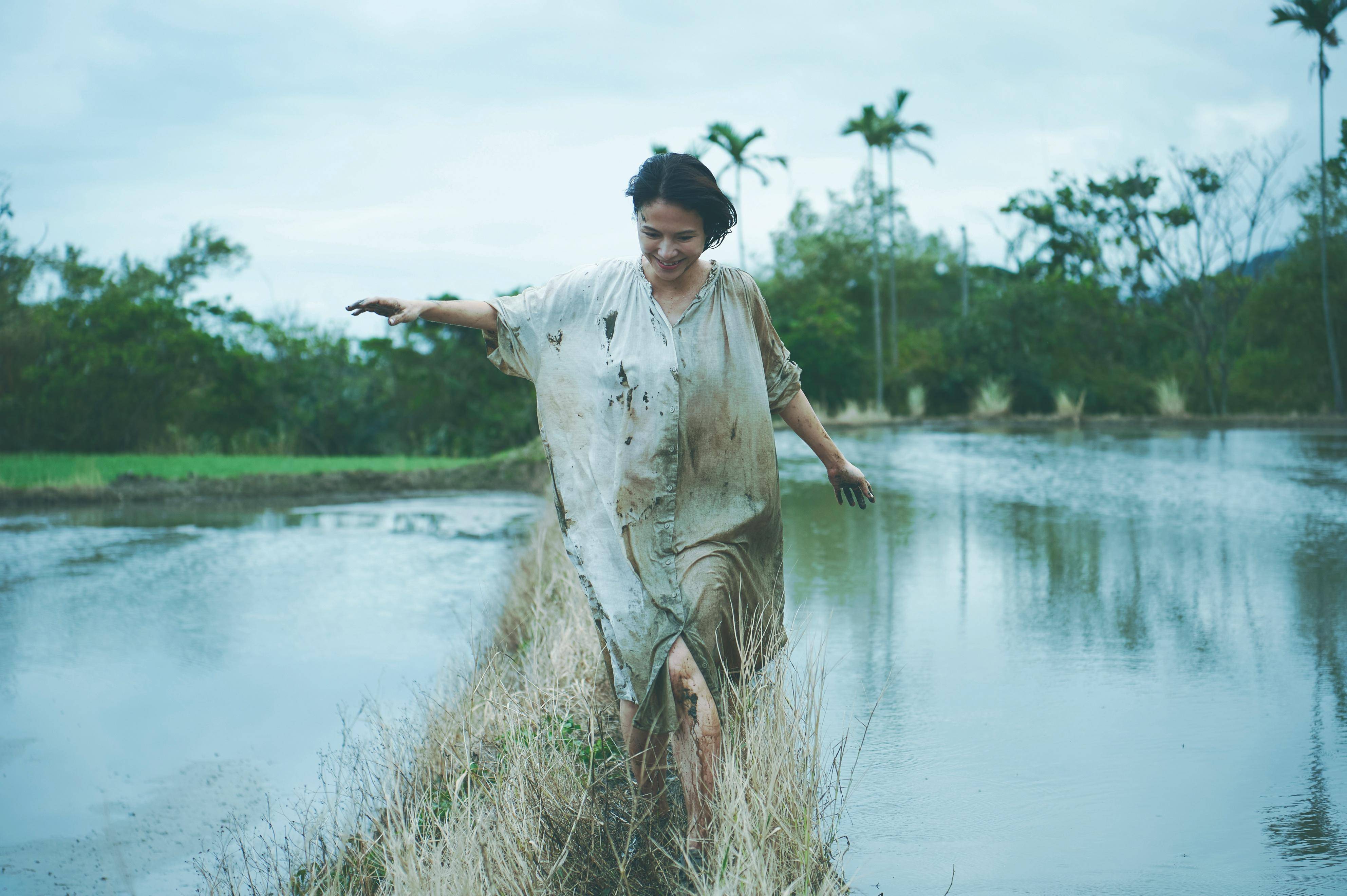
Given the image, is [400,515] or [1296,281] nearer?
[400,515]

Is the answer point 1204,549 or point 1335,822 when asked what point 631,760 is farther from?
Result: point 1204,549

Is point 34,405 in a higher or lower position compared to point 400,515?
higher

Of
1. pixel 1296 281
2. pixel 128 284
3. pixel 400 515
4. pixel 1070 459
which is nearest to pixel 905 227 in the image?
pixel 1296 281

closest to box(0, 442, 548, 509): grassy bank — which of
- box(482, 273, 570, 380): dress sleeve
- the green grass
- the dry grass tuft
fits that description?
the green grass

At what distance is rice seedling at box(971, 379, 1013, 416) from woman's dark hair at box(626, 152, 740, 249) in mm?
29863

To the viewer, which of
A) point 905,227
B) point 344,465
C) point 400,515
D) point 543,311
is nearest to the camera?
point 543,311

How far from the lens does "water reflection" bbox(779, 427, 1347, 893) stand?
3.55 meters

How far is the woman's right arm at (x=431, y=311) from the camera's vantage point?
3227 mm

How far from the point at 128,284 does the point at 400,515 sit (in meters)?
25.4

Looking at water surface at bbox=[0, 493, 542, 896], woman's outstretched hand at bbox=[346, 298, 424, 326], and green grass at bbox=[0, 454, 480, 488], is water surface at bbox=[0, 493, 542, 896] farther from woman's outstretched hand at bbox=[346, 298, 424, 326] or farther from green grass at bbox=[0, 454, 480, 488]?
green grass at bbox=[0, 454, 480, 488]

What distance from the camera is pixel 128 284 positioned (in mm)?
34875

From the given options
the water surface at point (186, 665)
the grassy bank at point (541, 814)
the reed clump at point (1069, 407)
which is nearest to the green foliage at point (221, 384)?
the water surface at point (186, 665)

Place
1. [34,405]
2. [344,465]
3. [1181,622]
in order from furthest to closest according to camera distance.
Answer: [34,405]
[344,465]
[1181,622]

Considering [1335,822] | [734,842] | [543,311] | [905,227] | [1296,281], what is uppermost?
[905,227]
